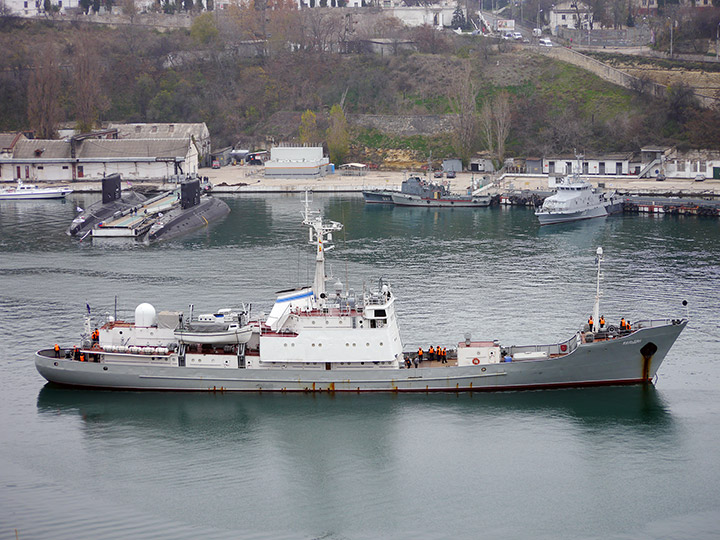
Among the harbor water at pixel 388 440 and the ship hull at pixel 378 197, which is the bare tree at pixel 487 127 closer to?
the ship hull at pixel 378 197

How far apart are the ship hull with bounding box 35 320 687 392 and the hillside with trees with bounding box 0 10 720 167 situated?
64789 millimetres

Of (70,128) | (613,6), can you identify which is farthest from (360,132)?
(613,6)

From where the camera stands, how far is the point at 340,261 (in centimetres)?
6462

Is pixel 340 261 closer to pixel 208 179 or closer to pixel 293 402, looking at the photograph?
pixel 293 402

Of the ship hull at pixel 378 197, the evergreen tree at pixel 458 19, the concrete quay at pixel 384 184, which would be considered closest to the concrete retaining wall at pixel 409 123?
the concrete quay at pixel 384 184

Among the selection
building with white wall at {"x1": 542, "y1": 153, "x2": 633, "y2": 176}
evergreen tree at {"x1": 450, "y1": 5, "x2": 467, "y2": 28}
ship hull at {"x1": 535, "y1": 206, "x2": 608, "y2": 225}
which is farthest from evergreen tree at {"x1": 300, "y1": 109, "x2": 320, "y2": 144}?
evergreen tree at {"x1": 450, "y1": 5, "x2": 467, "y2": 28}

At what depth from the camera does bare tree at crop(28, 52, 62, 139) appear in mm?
111812

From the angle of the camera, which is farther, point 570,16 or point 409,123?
point 570,16

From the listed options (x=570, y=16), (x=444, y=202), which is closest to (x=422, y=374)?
(x=444, y=202)

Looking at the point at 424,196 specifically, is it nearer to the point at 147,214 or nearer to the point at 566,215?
the point at 566,215

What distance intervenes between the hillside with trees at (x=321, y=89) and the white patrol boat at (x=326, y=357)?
65452mm

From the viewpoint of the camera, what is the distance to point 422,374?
3869 centimetres

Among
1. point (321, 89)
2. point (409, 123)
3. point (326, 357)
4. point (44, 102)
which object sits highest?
point (321, 89)

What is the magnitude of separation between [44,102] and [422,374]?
8563 centimetres
